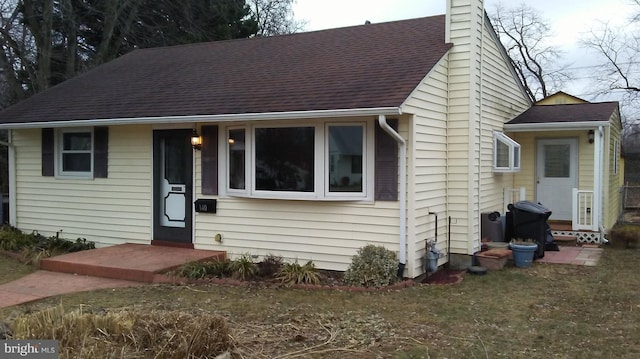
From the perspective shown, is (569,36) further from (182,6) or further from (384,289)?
(384,289)

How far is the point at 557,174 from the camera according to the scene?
11.3 metres

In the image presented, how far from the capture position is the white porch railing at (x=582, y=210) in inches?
398

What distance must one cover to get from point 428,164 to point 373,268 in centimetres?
174

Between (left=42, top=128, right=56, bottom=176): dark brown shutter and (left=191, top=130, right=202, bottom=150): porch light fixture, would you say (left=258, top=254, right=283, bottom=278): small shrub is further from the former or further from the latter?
(left=42, top=128, right=56, bottom=176): dark brown shutter

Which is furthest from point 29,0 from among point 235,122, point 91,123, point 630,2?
point 630,2

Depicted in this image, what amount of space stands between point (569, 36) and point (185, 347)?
34.1 metres

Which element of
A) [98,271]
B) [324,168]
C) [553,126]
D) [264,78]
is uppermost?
[264,78]

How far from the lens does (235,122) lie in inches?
319

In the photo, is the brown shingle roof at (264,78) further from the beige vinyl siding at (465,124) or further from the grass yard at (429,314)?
the grass yard at (429,314)

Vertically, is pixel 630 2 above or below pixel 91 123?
above

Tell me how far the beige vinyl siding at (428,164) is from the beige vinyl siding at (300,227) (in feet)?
0.73

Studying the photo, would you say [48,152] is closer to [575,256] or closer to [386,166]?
[386,166]

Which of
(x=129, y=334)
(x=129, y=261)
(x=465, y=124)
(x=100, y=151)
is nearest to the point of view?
(x=129, y=334)

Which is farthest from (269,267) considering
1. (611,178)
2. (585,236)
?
(611,178)
